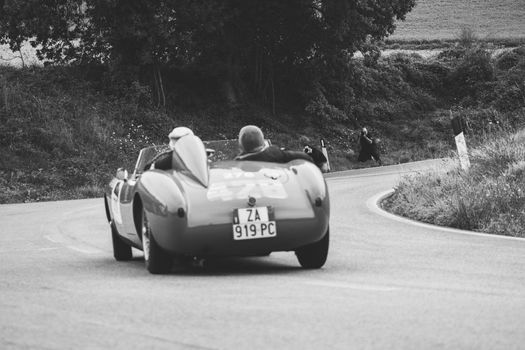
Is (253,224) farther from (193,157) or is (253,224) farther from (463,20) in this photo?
(463,20)

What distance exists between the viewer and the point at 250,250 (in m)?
9.62

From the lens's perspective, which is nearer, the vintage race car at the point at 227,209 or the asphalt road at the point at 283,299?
the asphalt road at the point at 283,299

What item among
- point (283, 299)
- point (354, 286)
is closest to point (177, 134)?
point (354, 286)

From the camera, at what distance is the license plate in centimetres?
953

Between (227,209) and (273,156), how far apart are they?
1410 millimetres

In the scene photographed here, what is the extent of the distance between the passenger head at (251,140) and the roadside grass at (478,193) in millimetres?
4021

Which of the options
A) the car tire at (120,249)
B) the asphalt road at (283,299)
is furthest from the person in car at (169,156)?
the car tire at (120,249)

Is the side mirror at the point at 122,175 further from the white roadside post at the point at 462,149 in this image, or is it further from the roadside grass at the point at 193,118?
the roadside grass at the point at 193,118

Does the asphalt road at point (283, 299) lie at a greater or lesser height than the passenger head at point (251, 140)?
lesser

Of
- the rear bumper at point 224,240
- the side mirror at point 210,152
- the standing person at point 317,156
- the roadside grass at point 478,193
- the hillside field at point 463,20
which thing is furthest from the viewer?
the hillside field at point 463,20

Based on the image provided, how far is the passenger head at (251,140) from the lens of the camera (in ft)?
35.7

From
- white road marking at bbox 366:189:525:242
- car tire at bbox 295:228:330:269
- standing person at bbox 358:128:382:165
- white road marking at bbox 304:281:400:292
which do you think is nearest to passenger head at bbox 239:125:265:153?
car tire at bbox 295:228:330:269

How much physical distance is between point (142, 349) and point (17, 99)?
29.7 metres

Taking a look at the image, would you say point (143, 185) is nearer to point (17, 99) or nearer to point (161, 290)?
point (161, 290)
